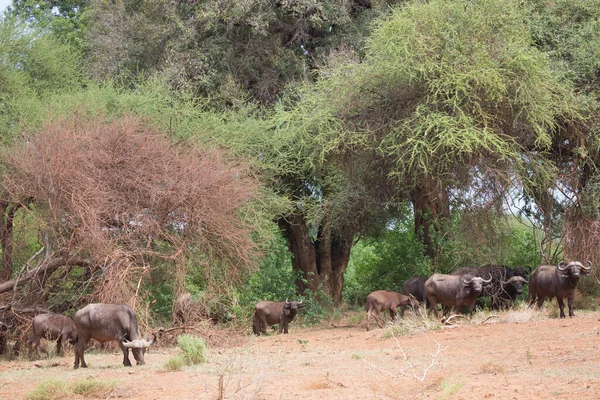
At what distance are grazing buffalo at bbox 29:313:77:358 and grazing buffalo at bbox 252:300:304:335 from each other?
17.3 feet

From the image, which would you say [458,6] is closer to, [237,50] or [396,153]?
[396,153]

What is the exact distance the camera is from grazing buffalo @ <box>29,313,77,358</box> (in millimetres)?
14828

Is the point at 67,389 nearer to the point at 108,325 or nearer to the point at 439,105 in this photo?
the point at 108,325

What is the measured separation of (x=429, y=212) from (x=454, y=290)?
19.0 ft

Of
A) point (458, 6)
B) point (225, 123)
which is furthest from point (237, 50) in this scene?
point (458, 6)

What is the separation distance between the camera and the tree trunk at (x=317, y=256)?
2367 centimetres

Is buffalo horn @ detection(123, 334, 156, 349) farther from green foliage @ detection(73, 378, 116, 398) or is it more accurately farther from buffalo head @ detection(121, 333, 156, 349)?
green foliage @ detection(73, 378, 116, 398)

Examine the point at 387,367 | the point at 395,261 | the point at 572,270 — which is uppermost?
the point at 395,261

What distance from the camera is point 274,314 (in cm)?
1917

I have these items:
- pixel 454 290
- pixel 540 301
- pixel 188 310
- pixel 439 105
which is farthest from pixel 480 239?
pixel 188 310

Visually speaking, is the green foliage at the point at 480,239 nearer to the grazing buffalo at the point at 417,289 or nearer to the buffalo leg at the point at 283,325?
the grazing buffalo at the point at 417,289

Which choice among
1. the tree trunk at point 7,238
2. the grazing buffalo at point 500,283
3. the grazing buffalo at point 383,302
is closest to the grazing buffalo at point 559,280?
the grazing buffalo at point 500,283

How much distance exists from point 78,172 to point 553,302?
11.0 m

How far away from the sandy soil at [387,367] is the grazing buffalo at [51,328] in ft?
1.43
